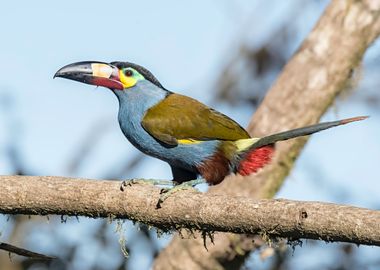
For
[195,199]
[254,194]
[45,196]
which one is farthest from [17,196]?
[254,194]

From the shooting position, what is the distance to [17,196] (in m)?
3.92

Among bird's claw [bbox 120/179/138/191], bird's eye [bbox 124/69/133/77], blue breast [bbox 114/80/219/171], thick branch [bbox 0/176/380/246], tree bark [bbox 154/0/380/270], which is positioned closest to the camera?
thick branch [bbox 0/176/380/246]

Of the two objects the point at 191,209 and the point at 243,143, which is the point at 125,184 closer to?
the point at 191,209

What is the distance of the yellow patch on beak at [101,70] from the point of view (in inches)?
188

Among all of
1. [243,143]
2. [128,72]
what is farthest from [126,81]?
[243,143]

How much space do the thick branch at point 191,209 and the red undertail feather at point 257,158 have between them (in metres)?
0.82

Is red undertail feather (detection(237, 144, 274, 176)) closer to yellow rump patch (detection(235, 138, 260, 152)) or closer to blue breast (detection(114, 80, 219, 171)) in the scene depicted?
yellow rump patch (detection(235, 138, 260, 152))

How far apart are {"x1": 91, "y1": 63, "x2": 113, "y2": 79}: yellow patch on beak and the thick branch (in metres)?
0.91

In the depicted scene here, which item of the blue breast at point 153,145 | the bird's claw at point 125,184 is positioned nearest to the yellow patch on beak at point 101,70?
the blue breast at point 153,145

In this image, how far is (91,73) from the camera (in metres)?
4.77

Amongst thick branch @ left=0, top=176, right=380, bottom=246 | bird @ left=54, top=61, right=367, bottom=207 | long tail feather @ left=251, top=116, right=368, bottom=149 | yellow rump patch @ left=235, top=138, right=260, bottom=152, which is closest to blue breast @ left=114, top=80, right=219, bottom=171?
bird @ left=54, top=61, right=367, bottom=207

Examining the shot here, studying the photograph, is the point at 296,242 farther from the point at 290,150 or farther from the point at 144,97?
the point at 290,150

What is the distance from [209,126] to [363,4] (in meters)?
2.43

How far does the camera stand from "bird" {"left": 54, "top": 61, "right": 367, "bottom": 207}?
15.5ft
